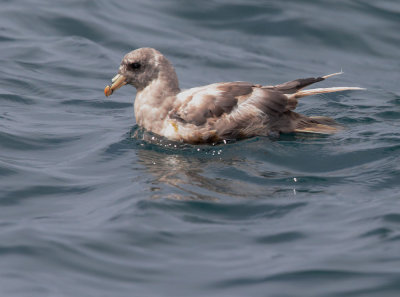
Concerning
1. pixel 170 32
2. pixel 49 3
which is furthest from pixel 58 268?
pixel 49 3

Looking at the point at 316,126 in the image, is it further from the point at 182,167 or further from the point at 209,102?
the point at 182,167

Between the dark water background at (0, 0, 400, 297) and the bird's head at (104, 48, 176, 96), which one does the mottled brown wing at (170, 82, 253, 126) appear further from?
the bird's head at (104, 48, 176, 96)

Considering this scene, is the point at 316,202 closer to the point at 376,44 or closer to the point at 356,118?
the point at 356,118

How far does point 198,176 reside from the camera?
25.6 feet

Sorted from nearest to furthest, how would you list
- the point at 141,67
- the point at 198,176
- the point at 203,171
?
1. the point at 198,176
2. the point at 203,171
3. the point at 141,67

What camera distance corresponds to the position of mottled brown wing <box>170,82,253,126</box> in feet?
28.3

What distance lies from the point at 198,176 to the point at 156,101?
1611mm

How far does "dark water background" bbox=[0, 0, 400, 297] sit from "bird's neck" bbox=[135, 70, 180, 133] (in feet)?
1.09

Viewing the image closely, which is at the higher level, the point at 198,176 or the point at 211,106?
the point at 211,106

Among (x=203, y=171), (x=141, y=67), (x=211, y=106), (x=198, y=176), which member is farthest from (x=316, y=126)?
(x=141, y=67)

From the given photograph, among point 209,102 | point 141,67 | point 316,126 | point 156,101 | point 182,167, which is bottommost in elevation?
point 182,167

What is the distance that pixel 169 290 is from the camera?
5.63 m

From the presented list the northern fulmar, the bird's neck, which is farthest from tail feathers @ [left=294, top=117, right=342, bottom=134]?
the bird's neck

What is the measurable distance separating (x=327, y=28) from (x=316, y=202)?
7.74m
